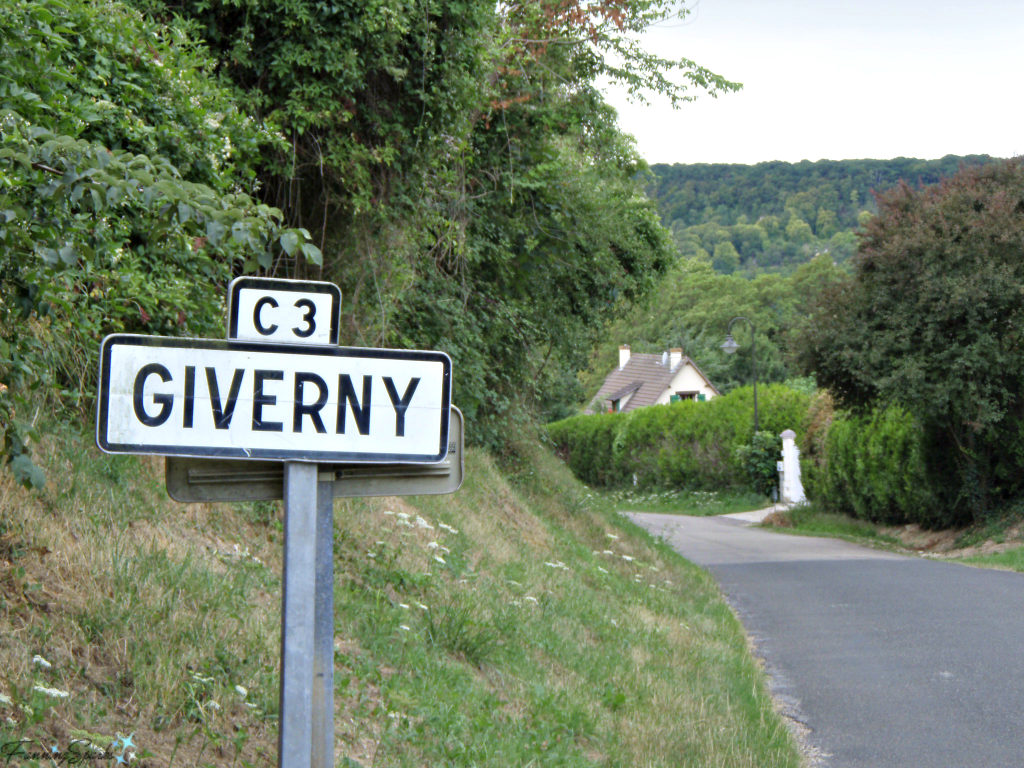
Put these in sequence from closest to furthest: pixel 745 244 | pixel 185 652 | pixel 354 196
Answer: pixel 185 652
pixel 354 196
pixel 745 244

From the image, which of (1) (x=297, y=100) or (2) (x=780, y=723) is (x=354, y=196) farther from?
(2) (x=780, y=723)

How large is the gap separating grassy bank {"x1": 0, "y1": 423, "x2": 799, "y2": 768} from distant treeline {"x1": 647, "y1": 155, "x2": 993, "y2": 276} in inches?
4552

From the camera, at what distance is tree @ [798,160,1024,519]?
18750 mm

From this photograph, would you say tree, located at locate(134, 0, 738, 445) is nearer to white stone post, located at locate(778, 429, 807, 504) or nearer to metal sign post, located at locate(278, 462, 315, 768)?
metal sign post, located at locate(278, 462, 315, 768)

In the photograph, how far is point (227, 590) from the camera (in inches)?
177

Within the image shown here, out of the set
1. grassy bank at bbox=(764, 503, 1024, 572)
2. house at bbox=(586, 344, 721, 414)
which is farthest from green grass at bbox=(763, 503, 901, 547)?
house at bbox=(586, 344, 721, 414)

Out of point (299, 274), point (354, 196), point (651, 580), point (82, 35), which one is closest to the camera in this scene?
point (82, 35)

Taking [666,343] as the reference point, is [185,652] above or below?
below

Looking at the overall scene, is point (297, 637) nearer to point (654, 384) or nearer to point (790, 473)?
point (790, 473)

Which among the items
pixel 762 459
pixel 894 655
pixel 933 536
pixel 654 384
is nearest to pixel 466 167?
pixel 894 655

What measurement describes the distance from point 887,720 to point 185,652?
16.3 feet

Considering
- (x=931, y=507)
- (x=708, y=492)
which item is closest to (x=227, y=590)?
(x=931, y=507)

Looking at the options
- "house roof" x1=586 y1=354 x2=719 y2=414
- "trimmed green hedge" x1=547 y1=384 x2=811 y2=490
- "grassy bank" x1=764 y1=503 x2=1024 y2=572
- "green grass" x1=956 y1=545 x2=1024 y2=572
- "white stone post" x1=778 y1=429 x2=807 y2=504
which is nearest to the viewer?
"green grass" x1=956 y1=545 x2=1024 y2=572

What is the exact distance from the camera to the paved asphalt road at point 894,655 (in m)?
6.22
